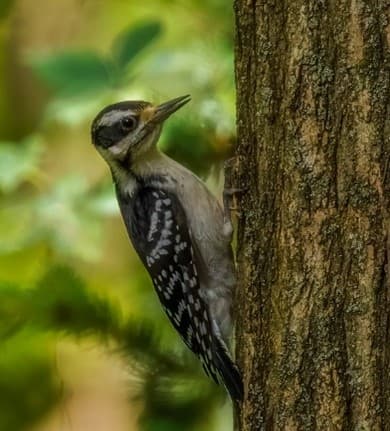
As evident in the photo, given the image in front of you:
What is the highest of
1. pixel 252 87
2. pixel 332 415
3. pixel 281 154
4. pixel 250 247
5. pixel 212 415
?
pixel 252 87

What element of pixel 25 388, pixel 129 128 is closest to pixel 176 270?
pixel 129 128

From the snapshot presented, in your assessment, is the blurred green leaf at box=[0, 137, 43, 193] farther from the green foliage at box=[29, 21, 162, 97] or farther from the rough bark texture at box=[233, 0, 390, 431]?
the rough bark texture at box=[233, 0, 390, 431]

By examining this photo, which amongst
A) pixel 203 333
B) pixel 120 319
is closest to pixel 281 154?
pixel 203 333

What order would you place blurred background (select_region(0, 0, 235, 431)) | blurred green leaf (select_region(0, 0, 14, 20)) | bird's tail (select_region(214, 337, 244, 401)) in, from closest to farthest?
bird's tail (select_region(214, 337, 244, 401)) < blurred background (select_region(0, 0, 235, 431)) < blurred green leaf (select_region(0, 0, 14, 20))

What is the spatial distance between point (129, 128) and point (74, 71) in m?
0.33

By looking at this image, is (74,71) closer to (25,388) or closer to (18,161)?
(18,161)

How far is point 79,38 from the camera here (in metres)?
7.93

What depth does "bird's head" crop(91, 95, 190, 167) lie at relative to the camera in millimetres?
4609

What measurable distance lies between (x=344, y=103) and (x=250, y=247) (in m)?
0.62

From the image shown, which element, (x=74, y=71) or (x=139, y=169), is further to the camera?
(x=139, y=169)

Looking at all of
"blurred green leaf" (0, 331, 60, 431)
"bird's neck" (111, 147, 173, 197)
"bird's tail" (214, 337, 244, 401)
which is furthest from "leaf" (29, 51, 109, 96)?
"blurred green leaf" (0, 331, 60, 431)

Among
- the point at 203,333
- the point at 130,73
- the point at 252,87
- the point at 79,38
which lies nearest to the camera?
the point at 252,87

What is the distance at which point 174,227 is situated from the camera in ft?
14.9

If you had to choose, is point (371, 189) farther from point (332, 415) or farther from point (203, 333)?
point (203, 333)
